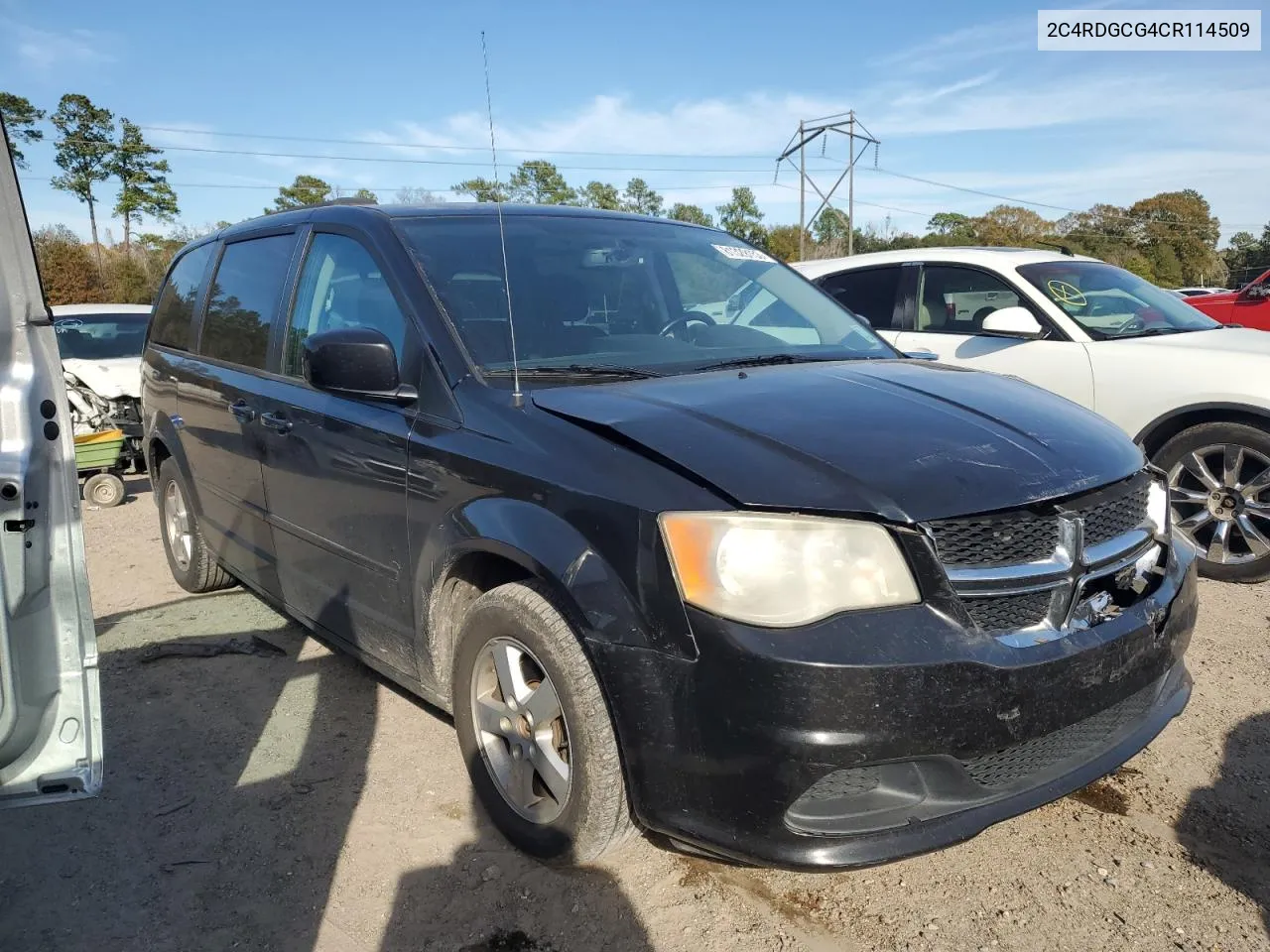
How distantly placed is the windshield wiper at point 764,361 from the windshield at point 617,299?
0.01 metres

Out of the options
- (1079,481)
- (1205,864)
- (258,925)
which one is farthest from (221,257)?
(1205,864)

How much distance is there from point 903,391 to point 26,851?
290 centimetres

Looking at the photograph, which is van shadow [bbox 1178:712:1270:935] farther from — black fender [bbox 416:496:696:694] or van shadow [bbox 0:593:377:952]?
van shadow [bbox 0:593:377:952]

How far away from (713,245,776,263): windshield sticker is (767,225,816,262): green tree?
47.1m

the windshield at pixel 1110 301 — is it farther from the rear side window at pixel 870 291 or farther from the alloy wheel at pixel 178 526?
the alloy wheel at pixel 178 526

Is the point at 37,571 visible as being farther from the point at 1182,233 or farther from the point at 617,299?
the point at 1182,233

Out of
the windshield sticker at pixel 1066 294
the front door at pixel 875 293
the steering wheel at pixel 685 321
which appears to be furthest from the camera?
the front door at pixel 875 293

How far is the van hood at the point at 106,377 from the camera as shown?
8.99 meters

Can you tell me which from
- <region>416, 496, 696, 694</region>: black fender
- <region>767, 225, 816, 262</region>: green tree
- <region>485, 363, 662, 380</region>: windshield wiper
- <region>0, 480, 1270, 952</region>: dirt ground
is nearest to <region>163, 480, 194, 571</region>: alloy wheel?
<region>0, 480, 1270, 952</region>: dirt ground

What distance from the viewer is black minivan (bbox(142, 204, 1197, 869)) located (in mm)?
1936

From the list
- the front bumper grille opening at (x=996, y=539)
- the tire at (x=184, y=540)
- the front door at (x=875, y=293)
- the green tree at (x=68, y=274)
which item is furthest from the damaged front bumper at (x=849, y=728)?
the green tree at (x=68, y=274)

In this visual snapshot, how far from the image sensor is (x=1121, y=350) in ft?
17.3

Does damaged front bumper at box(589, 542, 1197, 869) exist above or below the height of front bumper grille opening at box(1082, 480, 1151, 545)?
below

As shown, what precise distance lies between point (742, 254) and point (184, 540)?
3292mm
